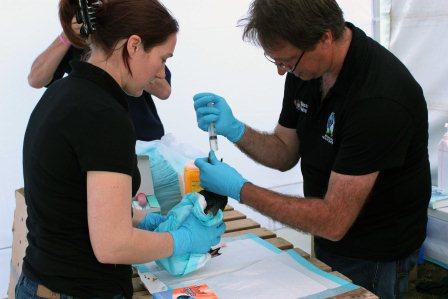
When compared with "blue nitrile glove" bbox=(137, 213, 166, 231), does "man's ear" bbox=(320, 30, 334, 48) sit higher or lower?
higher

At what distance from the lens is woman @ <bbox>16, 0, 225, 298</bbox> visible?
0.86m

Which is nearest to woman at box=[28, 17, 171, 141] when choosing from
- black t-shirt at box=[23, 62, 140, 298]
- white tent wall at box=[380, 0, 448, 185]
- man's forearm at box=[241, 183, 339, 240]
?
man's forearm at box=[241, 183, 339, 240]

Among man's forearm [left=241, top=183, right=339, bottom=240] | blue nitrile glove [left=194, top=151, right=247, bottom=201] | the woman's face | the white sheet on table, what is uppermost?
the woman's face

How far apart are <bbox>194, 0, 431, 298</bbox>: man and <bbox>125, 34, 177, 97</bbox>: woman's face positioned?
37 centimetres

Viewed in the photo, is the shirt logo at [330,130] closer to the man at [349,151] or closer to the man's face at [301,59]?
the man at [349,151]

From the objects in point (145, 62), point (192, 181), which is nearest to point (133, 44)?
point (145, 62)

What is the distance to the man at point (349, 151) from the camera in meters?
1.24

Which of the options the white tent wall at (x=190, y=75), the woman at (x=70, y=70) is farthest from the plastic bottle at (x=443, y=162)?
the woman at (x=70, y=70)

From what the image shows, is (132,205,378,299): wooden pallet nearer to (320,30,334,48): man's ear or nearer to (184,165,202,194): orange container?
(184,165,202,194): orange container

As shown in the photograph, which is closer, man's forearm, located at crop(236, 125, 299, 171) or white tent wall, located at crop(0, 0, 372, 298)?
man's forearm, located at crop(236, 125, 299, 171)

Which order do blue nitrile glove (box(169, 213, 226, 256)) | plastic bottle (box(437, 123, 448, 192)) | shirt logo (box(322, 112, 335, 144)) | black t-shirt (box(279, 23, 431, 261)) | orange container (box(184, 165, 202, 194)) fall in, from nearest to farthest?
1. blue nitrile glove (box(169, 213, 226, 256))
2. black t-shirt (box(279, 23, 431, 261))
3. shirt logo (box(322, 112, 335, 144))
4. orange container (box(184, 165, 202, 194))
5. plastic bottle (box(437, 123, 448, 192))

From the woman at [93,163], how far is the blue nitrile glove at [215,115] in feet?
1.83

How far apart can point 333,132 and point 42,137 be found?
826 millimetres

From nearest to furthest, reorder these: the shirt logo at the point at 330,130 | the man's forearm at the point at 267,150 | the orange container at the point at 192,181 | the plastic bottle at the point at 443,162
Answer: the shirt logo at the point at 330,130 → the orange container at the point at 192,181 → the man's forearm at the point at 267,150 → the plastic bottle at the point at 443,162
